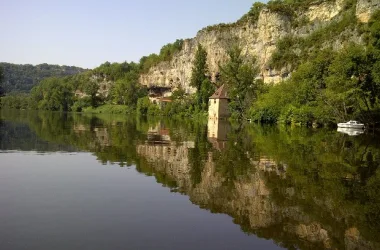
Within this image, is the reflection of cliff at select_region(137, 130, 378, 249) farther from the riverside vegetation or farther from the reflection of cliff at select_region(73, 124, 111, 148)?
the riverside vegetation

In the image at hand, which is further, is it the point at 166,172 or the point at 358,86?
the point at 358,86

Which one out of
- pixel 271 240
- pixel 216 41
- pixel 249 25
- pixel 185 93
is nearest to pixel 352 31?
pixel 249 25

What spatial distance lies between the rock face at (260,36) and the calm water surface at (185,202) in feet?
180

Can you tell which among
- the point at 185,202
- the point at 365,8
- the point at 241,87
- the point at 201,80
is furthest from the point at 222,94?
Answer: the point at 185,202

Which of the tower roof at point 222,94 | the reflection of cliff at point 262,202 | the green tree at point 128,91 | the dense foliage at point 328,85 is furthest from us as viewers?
the green tree at point 128,91

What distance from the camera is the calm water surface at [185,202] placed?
7543 millimetres

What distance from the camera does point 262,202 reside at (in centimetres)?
1045

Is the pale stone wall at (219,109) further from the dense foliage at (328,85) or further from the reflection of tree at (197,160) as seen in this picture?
the reflection of tree at (197,160)

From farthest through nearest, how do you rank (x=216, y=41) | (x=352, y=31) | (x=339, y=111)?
(x=216, y=41) < (x=352, y=31) < (x=339, y=111)

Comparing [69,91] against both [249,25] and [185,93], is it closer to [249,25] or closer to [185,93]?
[185,93]

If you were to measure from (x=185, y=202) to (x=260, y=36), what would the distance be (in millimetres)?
76976

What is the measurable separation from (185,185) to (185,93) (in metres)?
93.7

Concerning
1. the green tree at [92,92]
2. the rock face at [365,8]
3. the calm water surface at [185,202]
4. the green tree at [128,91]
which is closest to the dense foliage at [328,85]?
the rock face at [365,8]

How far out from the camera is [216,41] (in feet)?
319
